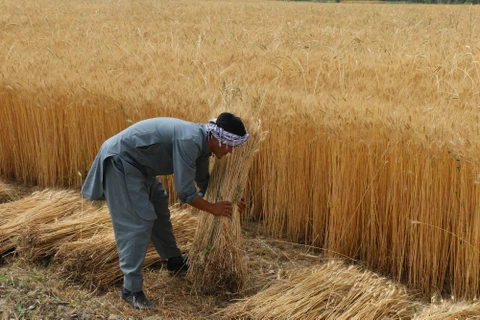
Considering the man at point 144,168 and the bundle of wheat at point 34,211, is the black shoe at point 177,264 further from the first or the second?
the bundle of wheat at point 34,211

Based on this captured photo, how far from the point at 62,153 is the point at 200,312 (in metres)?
2.54

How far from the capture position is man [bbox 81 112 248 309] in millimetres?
3146

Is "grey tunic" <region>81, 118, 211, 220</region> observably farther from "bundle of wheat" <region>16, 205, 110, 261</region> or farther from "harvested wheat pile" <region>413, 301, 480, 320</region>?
"harvested wheat pile" <region>413, 301, 480, 320</region>

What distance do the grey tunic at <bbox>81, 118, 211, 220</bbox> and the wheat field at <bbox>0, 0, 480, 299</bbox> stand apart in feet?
1.47

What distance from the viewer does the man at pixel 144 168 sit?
10.3ft

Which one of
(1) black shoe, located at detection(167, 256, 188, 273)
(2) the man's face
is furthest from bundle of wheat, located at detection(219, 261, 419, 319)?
(2) the man's face

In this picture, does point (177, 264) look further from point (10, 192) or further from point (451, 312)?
point (10, 192)

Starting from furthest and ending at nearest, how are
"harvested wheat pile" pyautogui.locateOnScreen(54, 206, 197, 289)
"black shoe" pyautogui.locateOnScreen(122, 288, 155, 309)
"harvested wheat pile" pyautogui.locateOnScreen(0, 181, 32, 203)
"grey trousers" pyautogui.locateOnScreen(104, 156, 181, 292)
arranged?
"harvested wheat pile" pyautogui.locateOnScreen(0, 181, 32, 203)
"harvested wheat pile" pyautogui.locateOnScreen(54, 206, 197, 289)
"black shoe" pyautogui.locateOnScreen(122, 288, 155, 309)
"grey trousers" pyautogui.locateOnScreen(104, 156, 181, 292)

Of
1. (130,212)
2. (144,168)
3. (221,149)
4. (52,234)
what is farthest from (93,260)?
(221,149)

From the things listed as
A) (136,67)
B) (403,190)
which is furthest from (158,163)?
(136,67)

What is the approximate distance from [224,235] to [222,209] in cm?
19

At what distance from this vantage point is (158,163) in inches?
130

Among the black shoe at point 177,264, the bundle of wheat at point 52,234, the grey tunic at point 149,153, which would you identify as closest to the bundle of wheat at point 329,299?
the black shoe at point 177,264

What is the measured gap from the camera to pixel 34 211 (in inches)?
173
